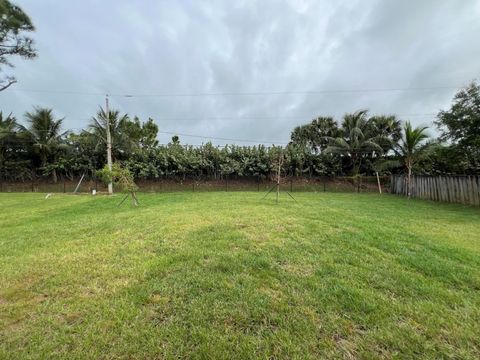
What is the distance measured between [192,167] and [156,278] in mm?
16060

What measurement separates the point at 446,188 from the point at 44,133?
82.1 feet

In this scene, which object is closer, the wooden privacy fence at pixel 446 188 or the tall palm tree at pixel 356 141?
the wooden privacy fence at pixel 446 188

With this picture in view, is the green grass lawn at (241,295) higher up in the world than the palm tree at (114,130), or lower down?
lower down

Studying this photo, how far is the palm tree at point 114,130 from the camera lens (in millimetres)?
17734

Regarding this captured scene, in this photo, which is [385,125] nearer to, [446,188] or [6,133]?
[446,188]

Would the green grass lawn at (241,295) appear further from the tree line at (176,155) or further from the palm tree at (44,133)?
the palm tree at (44,133)

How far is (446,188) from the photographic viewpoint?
11.3m

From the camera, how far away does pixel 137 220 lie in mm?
5848

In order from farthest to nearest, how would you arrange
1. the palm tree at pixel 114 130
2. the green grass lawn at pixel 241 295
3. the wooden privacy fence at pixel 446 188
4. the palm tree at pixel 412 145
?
the palm tree at pixel 114 130
the palm tree at pixel 412 145
the wooden privacy fence at pixel 446 188
the green grass lawn at pixel 241 295

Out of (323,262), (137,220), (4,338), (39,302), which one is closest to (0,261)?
(39,302)

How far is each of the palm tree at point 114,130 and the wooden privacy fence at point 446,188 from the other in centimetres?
1789

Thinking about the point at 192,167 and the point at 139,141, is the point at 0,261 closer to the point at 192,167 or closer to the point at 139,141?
the point at 192,167

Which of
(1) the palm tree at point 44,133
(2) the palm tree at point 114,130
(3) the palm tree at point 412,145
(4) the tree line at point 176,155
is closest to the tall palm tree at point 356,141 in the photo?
(4) the tree line at point 176,155

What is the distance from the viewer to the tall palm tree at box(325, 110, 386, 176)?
1800cm
